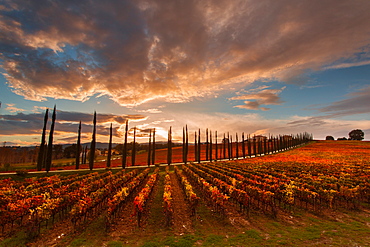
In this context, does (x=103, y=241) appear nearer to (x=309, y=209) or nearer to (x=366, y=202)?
(x=309, y=209)

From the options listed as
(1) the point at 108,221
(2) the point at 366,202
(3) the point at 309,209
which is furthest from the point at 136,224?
(2) the point at 366,202

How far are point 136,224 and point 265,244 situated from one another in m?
7.96

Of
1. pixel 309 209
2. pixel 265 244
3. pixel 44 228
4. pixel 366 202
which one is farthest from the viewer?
pixel 366 202

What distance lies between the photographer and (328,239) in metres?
9.66

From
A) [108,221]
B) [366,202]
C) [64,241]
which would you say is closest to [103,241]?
[108,221]

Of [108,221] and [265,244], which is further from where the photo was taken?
[108,221]

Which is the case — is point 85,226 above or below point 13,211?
below

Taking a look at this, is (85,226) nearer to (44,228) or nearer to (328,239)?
(44,228)

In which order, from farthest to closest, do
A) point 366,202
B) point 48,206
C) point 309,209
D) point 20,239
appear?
point 366,202
point 309,209
point 48,206
point 20,239

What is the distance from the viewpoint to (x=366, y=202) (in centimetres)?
1662

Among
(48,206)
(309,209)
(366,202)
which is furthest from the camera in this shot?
(366,202)

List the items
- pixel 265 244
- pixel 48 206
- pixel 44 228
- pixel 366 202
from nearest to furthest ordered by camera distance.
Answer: pixel 265 244 < pixel 48 206 < pixel 44 228 < pixel 366 202

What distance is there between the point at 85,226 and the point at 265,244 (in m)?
10.9

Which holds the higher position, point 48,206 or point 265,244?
point 48,206
